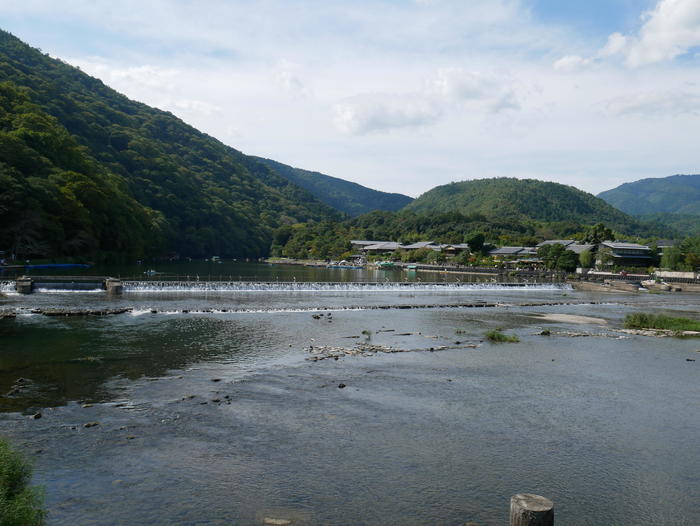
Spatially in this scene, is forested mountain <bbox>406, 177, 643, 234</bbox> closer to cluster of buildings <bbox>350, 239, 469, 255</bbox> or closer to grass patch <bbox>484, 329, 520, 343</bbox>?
cluster of buildings <bbox>350, 239, 469, 255</bbox>

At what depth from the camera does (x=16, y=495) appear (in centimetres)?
718

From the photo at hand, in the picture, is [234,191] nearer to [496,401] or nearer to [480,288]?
[480,288]

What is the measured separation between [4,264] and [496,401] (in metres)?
52.1

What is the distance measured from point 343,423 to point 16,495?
662 centimetres

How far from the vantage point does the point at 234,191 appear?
158m

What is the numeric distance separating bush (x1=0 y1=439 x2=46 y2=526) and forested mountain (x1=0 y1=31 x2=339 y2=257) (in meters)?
51.2

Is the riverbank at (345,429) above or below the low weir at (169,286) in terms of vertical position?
below

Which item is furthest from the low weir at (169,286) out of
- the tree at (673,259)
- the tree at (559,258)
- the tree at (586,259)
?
the tree at (673,259)

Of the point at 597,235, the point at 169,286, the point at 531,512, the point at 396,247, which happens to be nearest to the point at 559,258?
the point at 597,235

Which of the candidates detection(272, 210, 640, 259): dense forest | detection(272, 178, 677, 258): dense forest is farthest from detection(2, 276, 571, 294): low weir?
detection(272, 210, 640, 259): dense forest

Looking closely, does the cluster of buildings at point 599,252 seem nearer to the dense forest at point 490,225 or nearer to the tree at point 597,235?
the tree at point 597,235

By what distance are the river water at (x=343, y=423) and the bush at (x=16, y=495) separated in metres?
0.40

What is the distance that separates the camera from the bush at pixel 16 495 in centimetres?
666

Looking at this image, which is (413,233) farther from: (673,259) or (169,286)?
(169,286)
